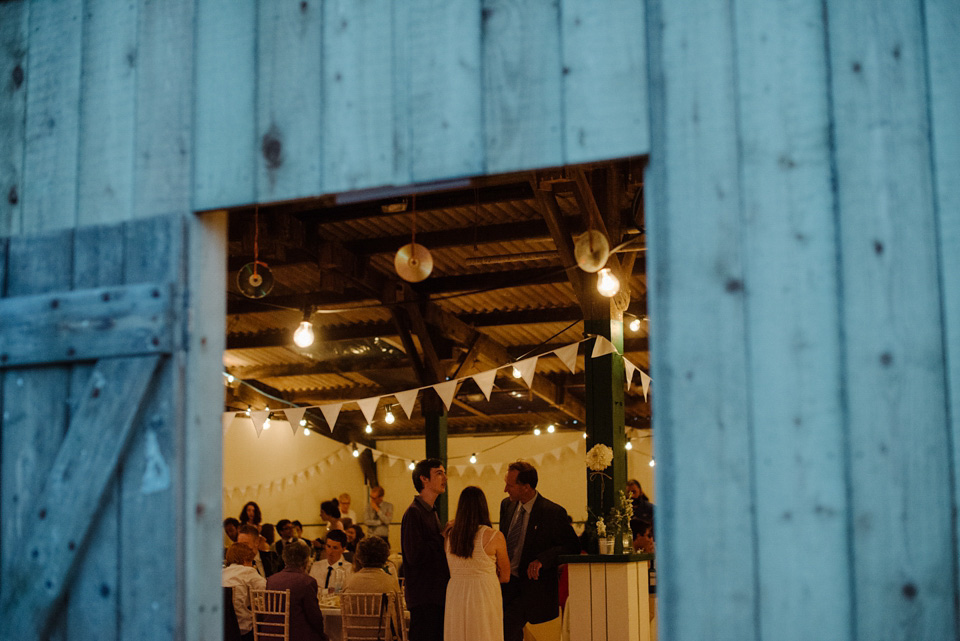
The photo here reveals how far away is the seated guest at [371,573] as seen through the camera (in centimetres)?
664

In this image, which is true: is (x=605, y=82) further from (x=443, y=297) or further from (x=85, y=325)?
(x=443, y=297)

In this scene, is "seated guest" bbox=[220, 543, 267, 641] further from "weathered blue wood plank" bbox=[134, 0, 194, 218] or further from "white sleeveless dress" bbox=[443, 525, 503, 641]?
"weathered blue wood plank" bbox=[134, 0, 194, 218]

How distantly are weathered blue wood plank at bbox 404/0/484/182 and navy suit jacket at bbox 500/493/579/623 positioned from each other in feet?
17.0

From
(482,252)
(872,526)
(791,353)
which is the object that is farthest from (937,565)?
(482,252)

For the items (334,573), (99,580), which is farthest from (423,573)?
(99,580)

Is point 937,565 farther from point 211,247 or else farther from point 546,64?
point 211,247

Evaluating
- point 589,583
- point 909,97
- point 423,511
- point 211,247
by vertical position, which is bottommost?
point 589,583

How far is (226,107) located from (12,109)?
860 mm

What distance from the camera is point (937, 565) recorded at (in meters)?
2.11

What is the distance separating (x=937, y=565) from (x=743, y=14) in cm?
143

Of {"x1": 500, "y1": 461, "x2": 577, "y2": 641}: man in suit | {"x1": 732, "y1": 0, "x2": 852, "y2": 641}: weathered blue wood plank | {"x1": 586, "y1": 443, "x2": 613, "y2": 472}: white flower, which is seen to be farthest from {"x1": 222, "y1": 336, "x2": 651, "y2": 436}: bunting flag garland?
{"x1": 732, "y1": 0, "x2": 852, "y2": 641}: weathered blue wood plank

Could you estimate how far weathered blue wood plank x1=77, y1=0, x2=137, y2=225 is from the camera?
9.84 feet

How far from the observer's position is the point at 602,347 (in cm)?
877

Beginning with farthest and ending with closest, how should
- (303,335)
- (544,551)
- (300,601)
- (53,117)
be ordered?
1. (303,335)
2. (544,551)
3. (300,601)
4. (53,117)
